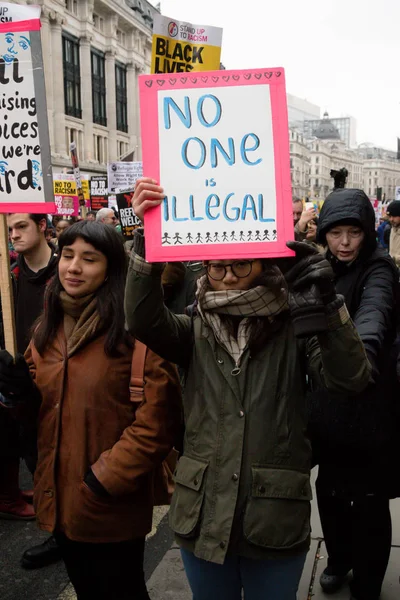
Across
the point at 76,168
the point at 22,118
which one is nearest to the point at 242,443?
the point at 22,118

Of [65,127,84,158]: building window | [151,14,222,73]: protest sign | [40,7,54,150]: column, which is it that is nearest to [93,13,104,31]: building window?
[40,7,54,150]: column

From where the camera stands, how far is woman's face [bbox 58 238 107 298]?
2393 millimetres

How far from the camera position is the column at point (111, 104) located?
49125mm

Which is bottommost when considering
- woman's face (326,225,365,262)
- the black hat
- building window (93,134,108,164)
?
woman's face (326,225,365,262)

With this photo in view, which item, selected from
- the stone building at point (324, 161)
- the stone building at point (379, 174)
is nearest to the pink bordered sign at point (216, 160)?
the stone building at point (324, 161)

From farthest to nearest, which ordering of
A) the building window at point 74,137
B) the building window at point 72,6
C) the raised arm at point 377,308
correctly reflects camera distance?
the building window at point 72,6 → the building window at point 74,137 → the raised arm at point 377,308

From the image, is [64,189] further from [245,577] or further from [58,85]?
[58,85]

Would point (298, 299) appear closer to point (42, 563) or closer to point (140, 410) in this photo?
point (140, 410)

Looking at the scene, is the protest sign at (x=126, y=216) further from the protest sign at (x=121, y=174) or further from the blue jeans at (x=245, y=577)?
the blue jeans at (x=245, y=577)

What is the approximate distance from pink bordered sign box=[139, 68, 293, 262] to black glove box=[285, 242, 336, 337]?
0.17 meters

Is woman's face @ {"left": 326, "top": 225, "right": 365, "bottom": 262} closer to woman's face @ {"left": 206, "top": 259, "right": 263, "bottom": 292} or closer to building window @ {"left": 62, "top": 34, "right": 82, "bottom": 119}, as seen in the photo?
woman's face @ {"left": 206, "top": 259, "right": 263, "bottom": 292}

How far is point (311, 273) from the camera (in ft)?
5.44

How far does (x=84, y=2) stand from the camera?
44.6 m

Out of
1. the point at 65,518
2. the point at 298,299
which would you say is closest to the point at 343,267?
the point at 298,299
